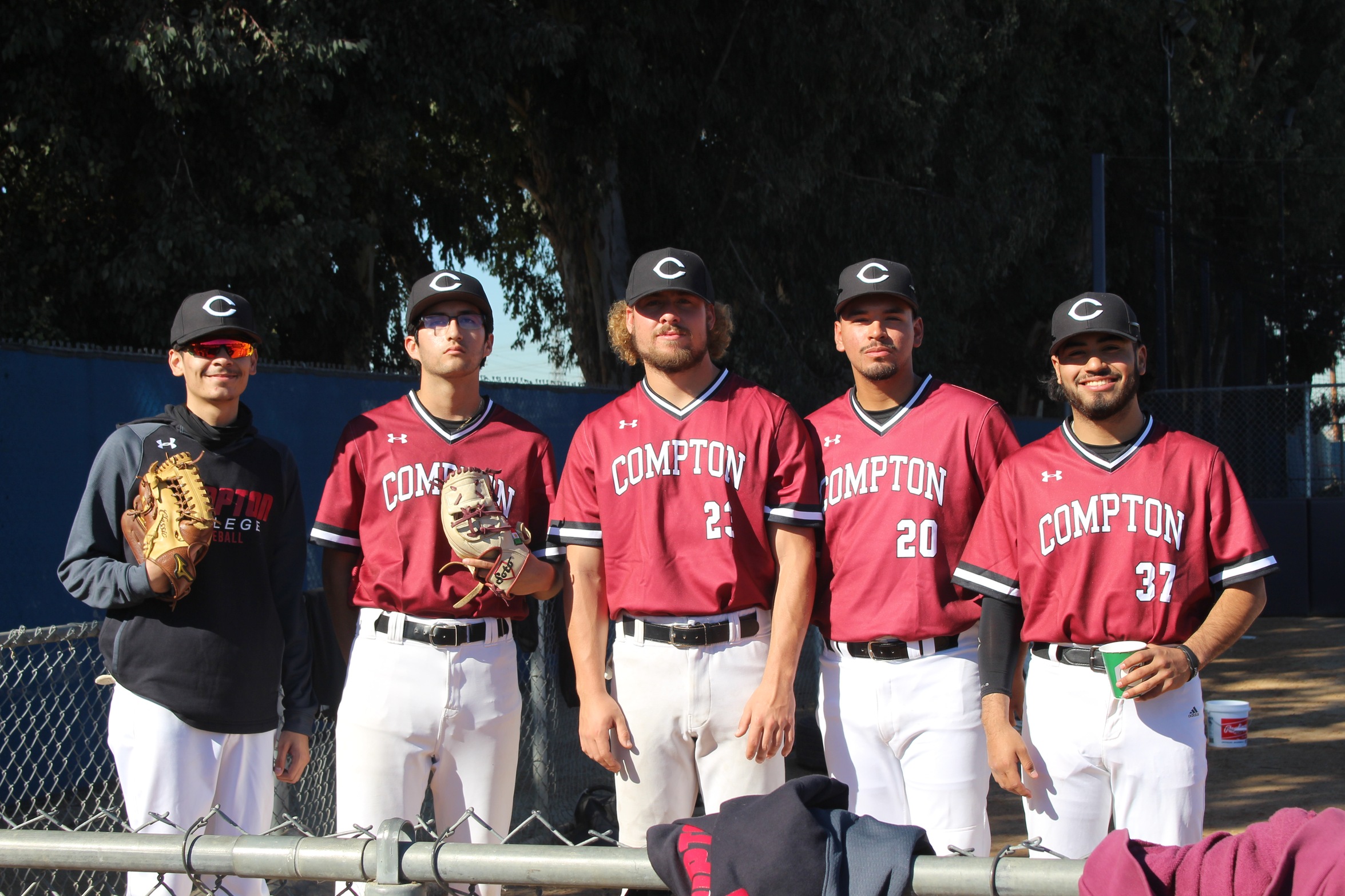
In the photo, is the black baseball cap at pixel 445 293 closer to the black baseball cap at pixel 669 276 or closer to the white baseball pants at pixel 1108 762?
the black baseball cap at pixel 669 276

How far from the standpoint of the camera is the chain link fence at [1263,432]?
52.6 ft

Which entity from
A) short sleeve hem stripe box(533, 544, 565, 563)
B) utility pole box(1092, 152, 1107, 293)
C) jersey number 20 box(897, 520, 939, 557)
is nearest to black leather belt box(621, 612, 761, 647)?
short sleeve hem stripe box(533, 544, 565, 563)

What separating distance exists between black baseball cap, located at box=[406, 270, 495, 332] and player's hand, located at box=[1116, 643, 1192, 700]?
83.8 inches

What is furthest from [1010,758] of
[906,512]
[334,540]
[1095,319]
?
[334,540]

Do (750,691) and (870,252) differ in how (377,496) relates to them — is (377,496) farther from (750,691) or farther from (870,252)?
(870,252)

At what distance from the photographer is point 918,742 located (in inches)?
138

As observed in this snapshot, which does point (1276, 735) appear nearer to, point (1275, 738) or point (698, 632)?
point (1275, 738)

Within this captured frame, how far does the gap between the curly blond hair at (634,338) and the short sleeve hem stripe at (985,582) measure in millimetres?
981

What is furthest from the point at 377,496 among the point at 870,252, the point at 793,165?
the point at 870,252

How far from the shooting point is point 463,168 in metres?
16.1

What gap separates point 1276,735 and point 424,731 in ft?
24.2

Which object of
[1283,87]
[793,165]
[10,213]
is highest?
[1283,87]

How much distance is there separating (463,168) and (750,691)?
1373 cm

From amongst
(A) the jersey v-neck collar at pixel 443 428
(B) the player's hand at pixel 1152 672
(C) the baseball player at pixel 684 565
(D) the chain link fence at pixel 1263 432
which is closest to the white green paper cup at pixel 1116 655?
(B) the player's hand at pixel 1152 672
